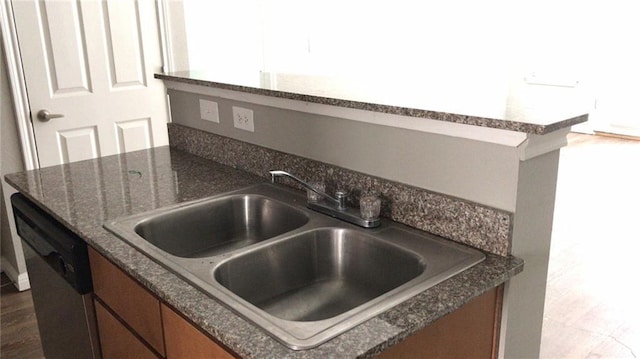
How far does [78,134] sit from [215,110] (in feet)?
4.47

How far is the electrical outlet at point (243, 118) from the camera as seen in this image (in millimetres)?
1996

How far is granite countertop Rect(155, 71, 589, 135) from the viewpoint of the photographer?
1176 millimetres

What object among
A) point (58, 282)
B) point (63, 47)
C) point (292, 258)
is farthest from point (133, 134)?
point (292, 258)

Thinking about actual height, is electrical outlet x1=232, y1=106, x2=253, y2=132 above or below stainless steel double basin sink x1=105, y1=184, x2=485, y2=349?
above

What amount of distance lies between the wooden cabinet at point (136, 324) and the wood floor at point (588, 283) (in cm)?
122

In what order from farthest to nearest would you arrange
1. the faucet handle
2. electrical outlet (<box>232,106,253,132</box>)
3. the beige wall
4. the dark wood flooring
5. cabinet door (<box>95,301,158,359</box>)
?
the dark wood flooring, electrical outlet (<box>232,106,253,132</box>), the faucet handle, cabinet door (<box>95,301,158,359</box>), the beige wall

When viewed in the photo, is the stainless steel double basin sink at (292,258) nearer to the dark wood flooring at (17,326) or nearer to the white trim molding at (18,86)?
the dark wood flooring at (17,326)

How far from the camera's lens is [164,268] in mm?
1269

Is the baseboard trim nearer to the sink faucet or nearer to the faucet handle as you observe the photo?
the sink faucet

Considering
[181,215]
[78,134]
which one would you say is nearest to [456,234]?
[181,215]

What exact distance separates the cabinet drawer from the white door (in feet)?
5.71

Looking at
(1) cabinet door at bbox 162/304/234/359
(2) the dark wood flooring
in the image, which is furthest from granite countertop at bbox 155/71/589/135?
(2) the dark wood flooring

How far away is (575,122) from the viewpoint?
1.25 metres

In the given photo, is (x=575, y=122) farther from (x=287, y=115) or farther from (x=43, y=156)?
(x=43, y=156)
